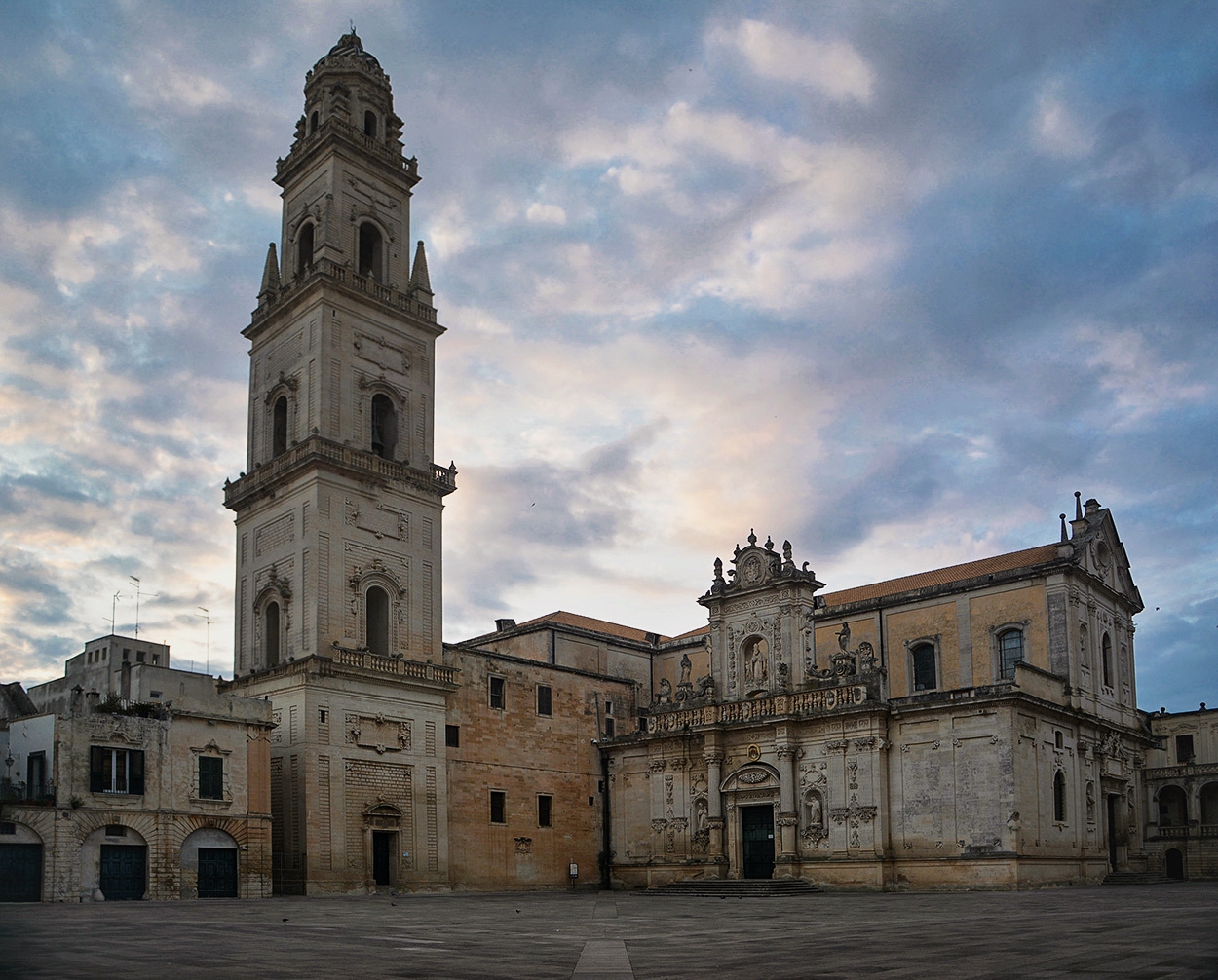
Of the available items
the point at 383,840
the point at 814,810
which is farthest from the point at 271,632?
the point at 814,810

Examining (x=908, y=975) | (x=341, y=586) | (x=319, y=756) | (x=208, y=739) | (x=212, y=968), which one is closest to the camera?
(x=908, y=975)

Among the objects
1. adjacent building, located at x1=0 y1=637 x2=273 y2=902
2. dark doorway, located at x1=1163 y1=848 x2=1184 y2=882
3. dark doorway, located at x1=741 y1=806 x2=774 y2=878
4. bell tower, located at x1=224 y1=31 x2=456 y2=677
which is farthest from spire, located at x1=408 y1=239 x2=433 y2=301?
dark doorway, located at x1=1163 y1=848 x2=1184 y2=882

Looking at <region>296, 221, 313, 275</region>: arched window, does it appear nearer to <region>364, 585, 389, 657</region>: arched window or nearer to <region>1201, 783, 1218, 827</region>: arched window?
<region>364, 585, 389, 657</region>: arched window

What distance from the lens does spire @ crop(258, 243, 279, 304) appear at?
47.8 metres

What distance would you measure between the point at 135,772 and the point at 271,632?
1023 cm

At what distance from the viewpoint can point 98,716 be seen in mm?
33312

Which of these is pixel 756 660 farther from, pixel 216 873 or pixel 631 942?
pixel 631 942

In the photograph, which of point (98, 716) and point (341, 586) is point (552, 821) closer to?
point (341, 586)

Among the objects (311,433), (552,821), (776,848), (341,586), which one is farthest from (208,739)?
(776,848)

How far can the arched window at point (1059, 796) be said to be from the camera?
41.0 m

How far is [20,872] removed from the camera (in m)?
31.0

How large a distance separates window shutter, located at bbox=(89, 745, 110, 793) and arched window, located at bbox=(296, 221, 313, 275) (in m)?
22.4

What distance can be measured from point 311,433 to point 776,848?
913 inches

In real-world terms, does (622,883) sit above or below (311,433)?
below
